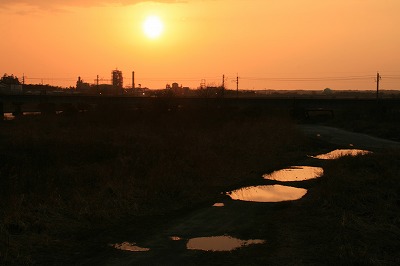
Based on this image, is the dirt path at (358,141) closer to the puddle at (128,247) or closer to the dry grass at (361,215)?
the dry grass at (361,215)

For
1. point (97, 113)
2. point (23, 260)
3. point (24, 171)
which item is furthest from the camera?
point (97, 113)

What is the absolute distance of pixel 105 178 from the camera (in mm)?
17578

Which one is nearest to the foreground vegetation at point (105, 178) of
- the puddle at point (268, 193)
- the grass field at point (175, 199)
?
the grass field at point (175, 199)

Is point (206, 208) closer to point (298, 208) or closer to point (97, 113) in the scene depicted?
point (298, 208)

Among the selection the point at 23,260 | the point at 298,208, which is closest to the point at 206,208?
the point at 298,208

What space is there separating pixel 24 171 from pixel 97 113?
138ft

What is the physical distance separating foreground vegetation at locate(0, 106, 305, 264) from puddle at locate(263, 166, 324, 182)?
43.2 inches

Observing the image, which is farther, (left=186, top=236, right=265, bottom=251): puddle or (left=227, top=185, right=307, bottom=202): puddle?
(left=227, top=185, right=307, bottom=202): puddle

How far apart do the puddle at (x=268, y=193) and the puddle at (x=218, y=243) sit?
17.6 ft

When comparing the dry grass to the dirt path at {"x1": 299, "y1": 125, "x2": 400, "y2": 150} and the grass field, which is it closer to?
the grass field

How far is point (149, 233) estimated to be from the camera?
1214 centimetres

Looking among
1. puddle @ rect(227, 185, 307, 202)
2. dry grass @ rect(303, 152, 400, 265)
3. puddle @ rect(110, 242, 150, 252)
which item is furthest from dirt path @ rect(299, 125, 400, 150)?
puddle @ rect(110, 242, 150, 252)

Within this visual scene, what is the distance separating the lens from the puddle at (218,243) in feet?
35.1

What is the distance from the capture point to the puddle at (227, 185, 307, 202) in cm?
1709
